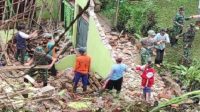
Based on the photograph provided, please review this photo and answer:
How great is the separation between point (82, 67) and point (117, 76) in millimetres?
1094

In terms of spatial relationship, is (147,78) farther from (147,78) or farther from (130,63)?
(130,63)

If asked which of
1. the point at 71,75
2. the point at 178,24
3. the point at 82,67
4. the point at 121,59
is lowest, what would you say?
the point at 71,75

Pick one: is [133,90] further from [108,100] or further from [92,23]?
[92,23]

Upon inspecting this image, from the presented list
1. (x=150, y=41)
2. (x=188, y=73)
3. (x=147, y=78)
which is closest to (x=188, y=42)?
(x=188, y=73)

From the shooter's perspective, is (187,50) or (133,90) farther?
(187,50)

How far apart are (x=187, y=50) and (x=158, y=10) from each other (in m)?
3.71

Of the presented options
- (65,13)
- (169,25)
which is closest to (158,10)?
(169,25)

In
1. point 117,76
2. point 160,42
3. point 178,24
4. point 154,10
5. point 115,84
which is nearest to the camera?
point 117,76

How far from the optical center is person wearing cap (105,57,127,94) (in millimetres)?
10320

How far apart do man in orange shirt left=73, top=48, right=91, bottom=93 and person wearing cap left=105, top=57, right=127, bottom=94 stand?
74cm

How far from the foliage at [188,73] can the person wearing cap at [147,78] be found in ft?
5.74

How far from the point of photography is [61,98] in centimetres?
1080

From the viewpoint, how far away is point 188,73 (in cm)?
1242

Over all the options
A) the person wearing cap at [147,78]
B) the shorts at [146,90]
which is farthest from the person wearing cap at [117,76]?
the shorts at [146,90]
